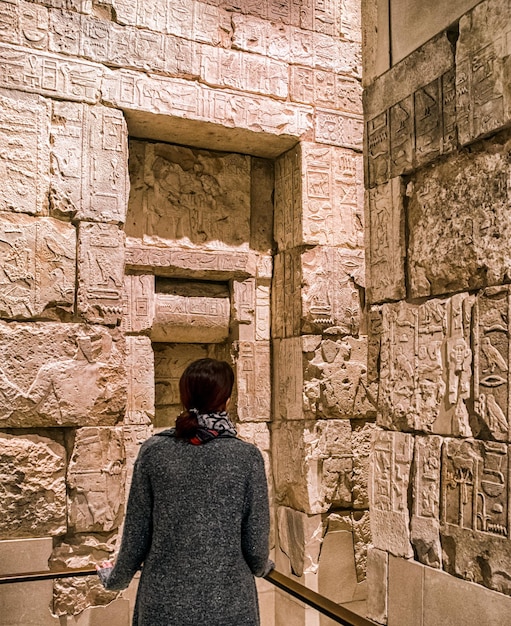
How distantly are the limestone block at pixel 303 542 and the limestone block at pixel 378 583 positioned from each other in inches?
62.8

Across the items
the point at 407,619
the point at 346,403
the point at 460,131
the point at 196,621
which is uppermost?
the point at 460,131

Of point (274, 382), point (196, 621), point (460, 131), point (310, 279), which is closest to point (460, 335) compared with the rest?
point (460, 131)

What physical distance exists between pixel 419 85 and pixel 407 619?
2.56 metres

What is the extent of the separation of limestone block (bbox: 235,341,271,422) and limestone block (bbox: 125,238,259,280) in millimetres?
592

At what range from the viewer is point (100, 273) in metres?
4.49

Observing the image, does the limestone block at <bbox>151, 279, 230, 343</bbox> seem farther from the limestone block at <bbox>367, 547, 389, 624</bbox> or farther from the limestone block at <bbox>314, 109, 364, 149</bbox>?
the limestone block at <bbox>367, 547, 389, 624</bbox>

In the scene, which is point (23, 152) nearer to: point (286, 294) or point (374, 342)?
point (286, 294)

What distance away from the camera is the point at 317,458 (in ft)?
16.9

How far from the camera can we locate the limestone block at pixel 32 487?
4191 mm

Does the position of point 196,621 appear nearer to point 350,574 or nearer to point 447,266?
point 447,266

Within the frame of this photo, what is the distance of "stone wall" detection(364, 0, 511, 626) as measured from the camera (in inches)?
112

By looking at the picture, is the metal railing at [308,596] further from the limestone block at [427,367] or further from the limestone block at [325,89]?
the limestone block at [325,89]

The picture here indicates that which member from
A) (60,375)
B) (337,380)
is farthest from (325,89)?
(60,375)

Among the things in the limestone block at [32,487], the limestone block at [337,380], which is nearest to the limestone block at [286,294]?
the limestone block at [337,380]
